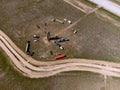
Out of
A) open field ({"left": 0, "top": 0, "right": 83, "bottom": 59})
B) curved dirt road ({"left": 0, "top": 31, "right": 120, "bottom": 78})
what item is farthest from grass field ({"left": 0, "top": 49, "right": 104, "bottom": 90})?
open field ({"left": 0, "top": 0, "right": 83, "bottom": 59})

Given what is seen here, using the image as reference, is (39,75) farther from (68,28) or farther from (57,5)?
(57,5)

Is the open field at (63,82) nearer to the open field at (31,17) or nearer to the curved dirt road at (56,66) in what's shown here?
the curved dirt road at (56,66)

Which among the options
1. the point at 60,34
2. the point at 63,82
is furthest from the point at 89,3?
the point at 63,82

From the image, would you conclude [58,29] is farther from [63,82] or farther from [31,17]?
[63,82]

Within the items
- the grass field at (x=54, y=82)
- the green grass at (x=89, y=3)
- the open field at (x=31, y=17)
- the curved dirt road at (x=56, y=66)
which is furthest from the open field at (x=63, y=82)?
the green grass at (x=89, y=3)

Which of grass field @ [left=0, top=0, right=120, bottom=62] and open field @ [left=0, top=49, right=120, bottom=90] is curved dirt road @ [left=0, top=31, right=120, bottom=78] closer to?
open field @ [left=0, top=49, right=120, bottom=90]

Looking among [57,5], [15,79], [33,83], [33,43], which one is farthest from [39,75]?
[57,5]

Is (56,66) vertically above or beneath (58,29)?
beneath

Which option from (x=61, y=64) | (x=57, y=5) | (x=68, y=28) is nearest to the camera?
(x=61, y=64)
